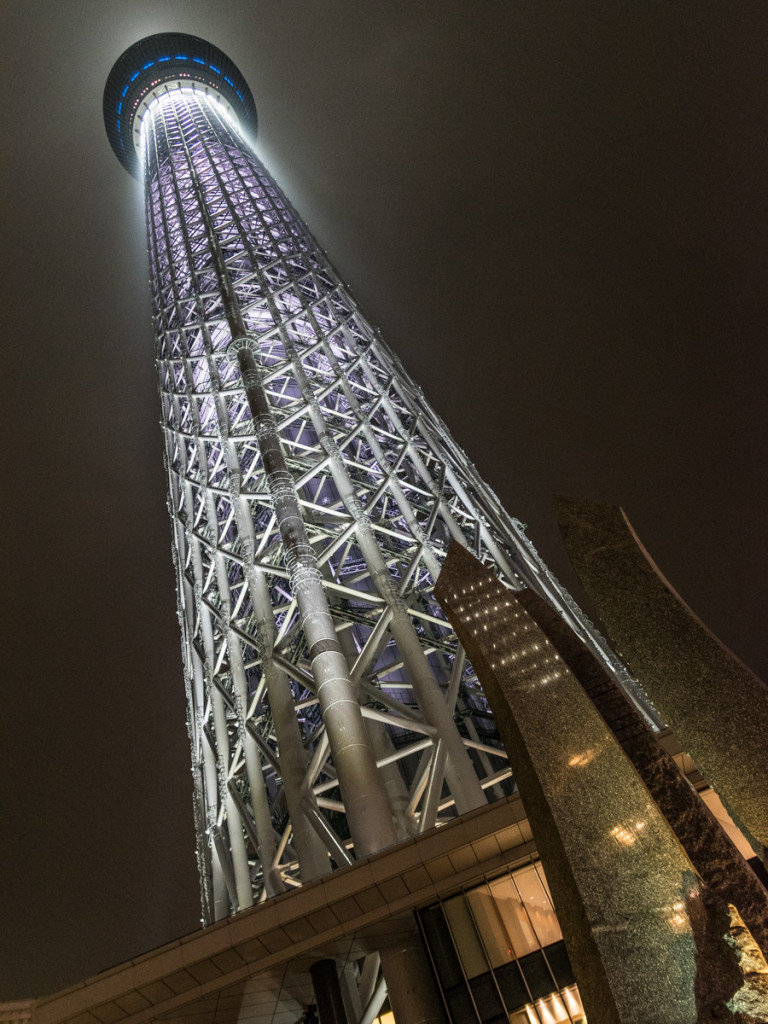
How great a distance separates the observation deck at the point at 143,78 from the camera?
58594 millimetres

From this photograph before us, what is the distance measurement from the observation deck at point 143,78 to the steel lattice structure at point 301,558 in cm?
1723

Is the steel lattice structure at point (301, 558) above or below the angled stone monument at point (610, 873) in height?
above

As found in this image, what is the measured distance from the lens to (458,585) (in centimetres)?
941

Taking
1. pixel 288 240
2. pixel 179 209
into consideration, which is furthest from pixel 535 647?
pixel 179 209

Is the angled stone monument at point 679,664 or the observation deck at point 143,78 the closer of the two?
the angled stone monument at point 679,664

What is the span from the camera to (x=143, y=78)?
58.7 metres

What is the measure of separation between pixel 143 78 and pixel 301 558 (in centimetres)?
5374

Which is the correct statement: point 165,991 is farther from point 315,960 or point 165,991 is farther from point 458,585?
point 458,585

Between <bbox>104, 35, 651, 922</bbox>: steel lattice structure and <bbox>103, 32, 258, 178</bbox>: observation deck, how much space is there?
17.2 m

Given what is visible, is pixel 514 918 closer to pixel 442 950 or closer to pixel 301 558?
pixel 442 950

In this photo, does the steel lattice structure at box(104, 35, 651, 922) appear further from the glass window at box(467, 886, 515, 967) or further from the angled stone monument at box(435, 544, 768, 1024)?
the angled stone monument at box(435, 544, 768, 1024)

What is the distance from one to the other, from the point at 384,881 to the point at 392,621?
843 centimetres

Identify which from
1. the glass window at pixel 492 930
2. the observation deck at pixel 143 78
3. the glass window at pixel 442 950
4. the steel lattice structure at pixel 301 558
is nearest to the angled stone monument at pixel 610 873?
the glass window at pixel 492 930

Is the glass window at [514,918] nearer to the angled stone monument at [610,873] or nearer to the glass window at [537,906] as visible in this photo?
the glass window at [537,906]
